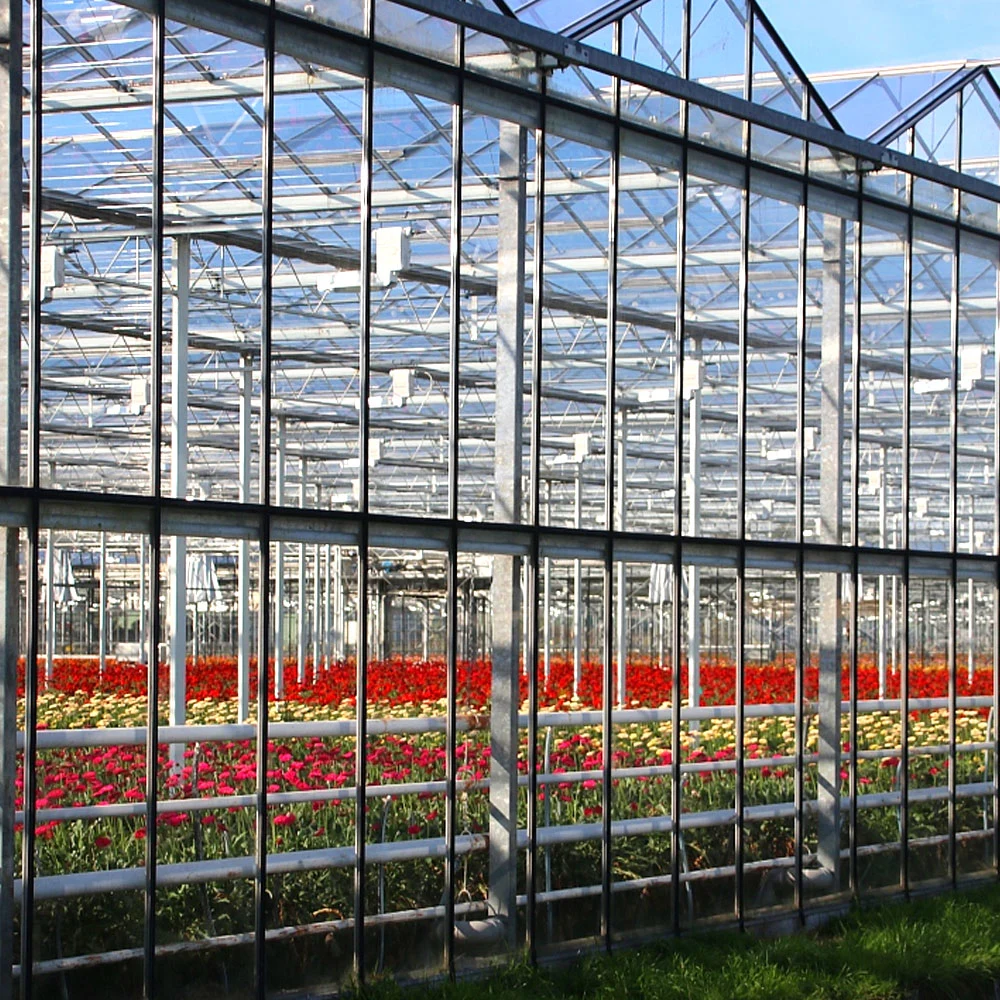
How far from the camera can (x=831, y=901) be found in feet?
34.6

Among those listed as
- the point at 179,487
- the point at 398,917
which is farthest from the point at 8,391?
the point at 179,487

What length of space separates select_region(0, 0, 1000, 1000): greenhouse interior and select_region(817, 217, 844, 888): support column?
0.10 ft

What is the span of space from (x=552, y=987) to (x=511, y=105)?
15.3 ft

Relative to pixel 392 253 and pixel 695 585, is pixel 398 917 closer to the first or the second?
pixel 392 253

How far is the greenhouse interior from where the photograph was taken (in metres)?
7.40

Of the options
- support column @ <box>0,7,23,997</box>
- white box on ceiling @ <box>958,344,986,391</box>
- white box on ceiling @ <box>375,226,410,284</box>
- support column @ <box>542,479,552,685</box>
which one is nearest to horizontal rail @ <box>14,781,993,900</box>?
support column @ <box>0,7,23,997</box>

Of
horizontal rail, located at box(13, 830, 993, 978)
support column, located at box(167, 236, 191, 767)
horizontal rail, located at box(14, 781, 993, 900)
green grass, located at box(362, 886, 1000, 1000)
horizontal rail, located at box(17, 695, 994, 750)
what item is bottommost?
green grass, located at box(362, 886, 1000, 1000)

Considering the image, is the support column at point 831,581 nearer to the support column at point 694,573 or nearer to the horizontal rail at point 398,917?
the horizontal rail at point 398,917

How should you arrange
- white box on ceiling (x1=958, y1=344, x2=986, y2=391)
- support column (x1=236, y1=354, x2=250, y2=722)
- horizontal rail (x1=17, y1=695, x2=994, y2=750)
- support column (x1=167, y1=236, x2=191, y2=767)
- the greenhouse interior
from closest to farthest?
1. the greenhouse interior
2. horizontal rail (x1=17, y1=695, x2=994, y2=750)
3. support column (x1=167, y1=236, x2=191, y2=767)
4. support column (x1=236, y1=354, x2=250, y2=722)
5. white box on ceiling (x1=958, y1=344, x2=986, y2=391)

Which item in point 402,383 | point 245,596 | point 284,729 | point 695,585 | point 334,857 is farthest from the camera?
point 402,383

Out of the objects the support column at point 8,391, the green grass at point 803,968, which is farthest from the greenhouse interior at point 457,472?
the green grass at point 803,968

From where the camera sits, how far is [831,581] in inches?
433

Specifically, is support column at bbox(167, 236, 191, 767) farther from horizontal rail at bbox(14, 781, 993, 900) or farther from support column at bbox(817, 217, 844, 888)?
support column at bbox(817, 217, 844, 888)

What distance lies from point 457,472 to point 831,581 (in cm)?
361
